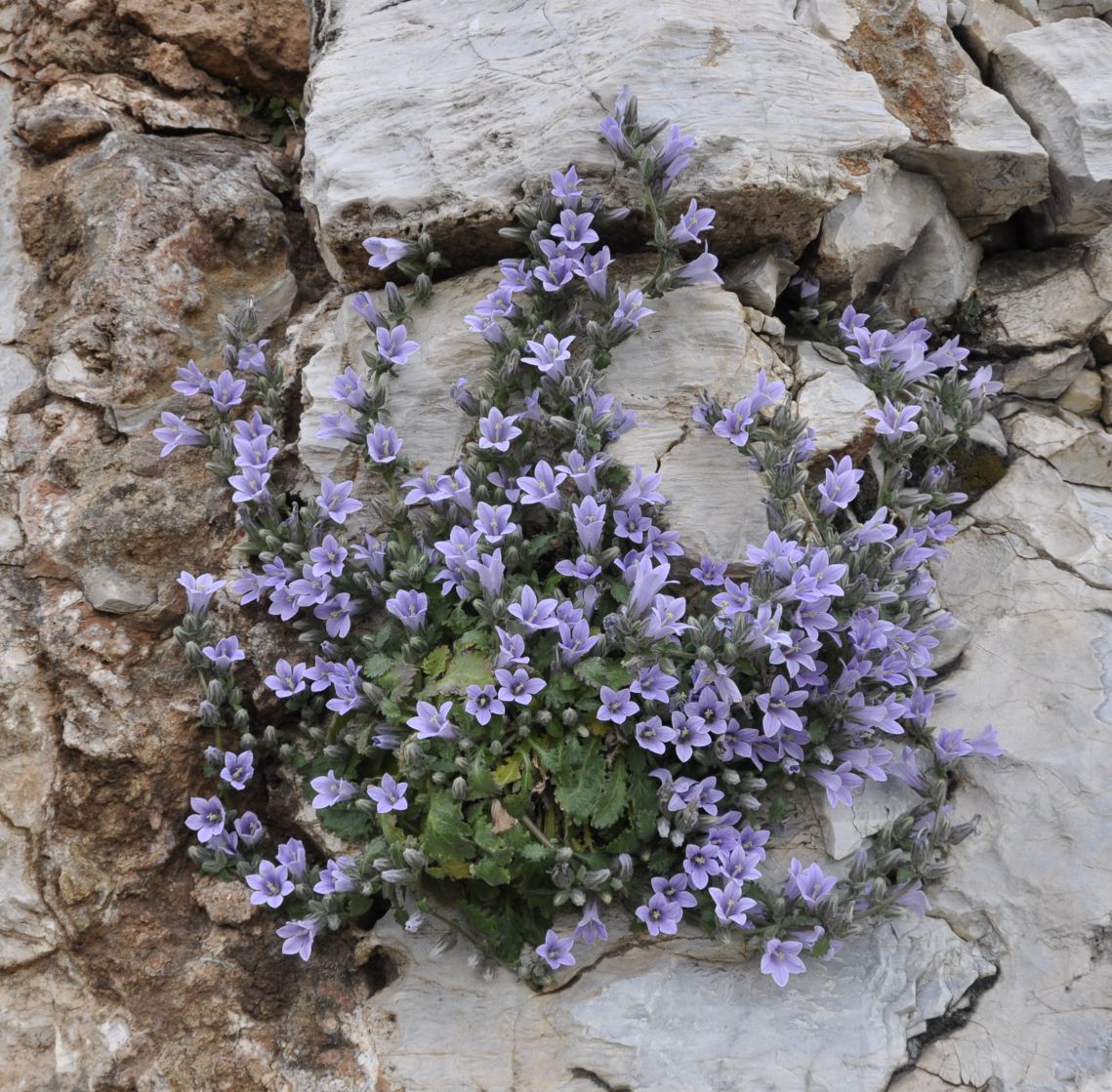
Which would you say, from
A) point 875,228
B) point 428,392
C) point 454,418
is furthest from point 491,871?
point 875,228

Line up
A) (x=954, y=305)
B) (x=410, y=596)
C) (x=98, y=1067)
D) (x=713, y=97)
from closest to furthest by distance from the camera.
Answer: (x=98, y=1067) → (x=410, y=596) → (x=713, y=97) → (x=954, y=305)

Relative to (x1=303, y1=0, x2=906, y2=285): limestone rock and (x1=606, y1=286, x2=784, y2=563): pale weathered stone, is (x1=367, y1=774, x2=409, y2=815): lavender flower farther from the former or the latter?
(x1=303, y1=0, x2=906, y2=285): limestone rock

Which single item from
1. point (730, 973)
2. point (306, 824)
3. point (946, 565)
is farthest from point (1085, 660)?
point (306, 824)

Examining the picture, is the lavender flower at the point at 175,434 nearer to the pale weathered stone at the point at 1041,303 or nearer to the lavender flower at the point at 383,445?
the lavender flower at the point at 383,445

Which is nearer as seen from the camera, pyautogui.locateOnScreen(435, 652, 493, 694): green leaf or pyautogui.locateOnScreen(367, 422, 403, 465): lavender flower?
pyautogui.locateOnScreen(435, 652, 493, 694): green leaf

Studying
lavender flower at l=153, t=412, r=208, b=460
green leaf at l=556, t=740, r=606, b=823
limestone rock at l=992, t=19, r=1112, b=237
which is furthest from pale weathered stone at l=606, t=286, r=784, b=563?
limestone rock at l=992, t=19, r=1112, b=237

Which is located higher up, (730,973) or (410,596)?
(410,596)

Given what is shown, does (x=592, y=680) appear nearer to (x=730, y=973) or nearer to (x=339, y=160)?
(x=730, y=973)
